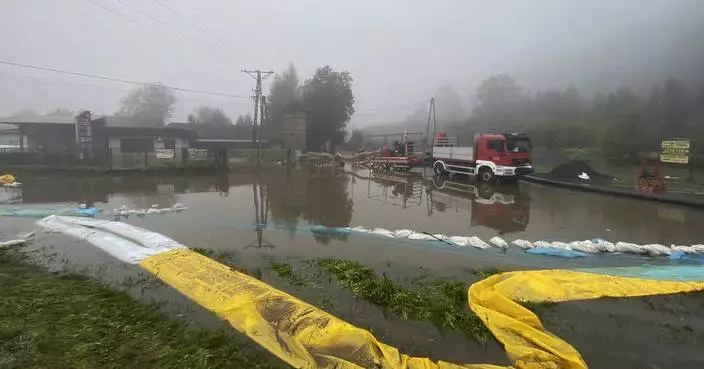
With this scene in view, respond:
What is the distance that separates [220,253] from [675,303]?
20.9 ft

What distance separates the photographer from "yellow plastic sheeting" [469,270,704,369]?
3115 millimetres

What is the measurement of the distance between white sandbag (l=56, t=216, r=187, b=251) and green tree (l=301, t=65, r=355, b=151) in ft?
149

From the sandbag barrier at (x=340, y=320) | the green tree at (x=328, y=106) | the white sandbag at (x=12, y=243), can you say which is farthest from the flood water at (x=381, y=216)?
the green tree at (x=328, y=106)

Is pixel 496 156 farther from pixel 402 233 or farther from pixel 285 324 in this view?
pixel 285 324

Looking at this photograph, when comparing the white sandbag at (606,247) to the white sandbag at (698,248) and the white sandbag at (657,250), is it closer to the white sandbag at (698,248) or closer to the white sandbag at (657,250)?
the white sandbag at (657,250)

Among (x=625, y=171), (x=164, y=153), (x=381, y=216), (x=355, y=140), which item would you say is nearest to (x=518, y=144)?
(x=381, y=216)

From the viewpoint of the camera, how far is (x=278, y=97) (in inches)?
2559

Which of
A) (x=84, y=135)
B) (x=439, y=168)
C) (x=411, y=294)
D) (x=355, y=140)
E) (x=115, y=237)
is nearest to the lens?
(x=411, y=294)

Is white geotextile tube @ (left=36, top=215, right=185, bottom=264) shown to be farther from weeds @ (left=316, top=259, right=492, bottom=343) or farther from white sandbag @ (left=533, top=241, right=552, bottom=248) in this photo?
white sandbag @ (left=533, top=241, right=552, bottom=248)

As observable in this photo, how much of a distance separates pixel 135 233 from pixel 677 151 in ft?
69.0

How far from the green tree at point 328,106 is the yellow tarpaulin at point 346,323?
161 ft

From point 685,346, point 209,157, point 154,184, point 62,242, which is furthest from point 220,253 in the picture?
point 209,157

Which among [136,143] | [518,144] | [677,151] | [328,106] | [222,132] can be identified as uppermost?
[328,106]

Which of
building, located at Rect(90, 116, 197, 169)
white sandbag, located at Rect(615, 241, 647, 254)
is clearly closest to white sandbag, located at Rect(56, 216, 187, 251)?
white sandbag, located at Rect(615, 241, 647, 254)
